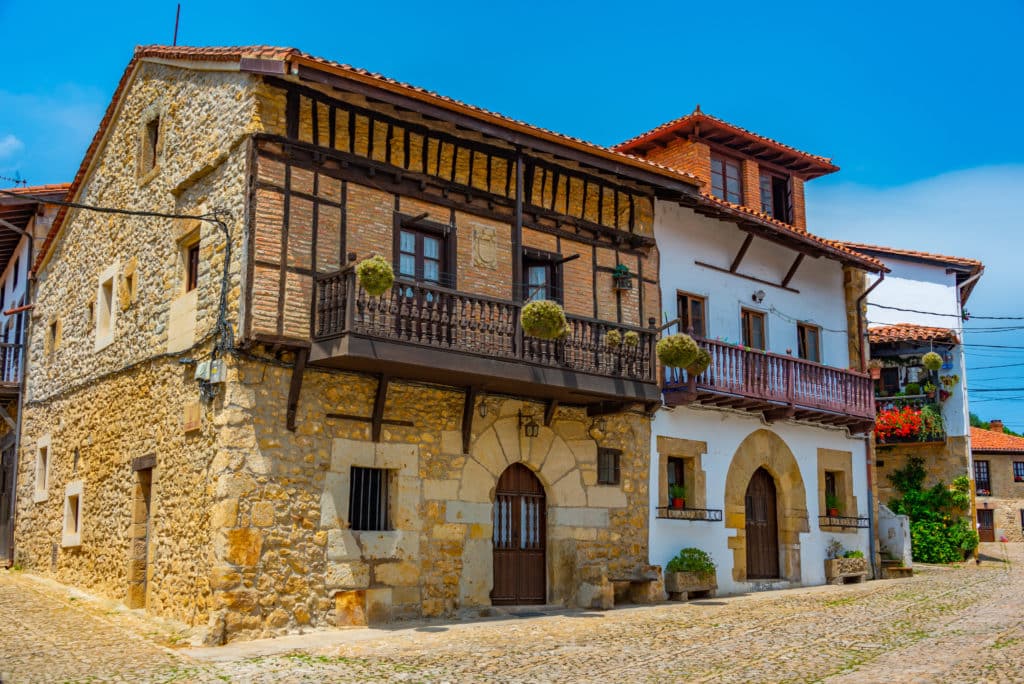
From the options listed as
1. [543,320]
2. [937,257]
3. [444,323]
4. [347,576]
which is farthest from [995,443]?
[347,576]

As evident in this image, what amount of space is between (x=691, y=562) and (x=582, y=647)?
5413 mm

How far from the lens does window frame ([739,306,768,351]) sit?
18.0 m

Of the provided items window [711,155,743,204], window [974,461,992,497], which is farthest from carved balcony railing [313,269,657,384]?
window [974,461,992,497]

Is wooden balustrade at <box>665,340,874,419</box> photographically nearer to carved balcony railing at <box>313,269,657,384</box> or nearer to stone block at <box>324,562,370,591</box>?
carved balcony railing at <box>313,269,657,384</box>

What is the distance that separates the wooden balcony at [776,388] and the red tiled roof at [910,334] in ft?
16.6

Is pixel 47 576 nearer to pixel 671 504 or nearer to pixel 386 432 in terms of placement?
pixel 386 432

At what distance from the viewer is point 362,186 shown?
42.0 feet

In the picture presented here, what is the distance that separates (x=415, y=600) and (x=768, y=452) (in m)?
7.93

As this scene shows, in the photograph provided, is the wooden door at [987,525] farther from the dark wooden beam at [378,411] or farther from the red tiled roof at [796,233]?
the dark wooden beam at [378,411]

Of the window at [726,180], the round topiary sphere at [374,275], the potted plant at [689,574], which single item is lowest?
the potted plant at [689,574]

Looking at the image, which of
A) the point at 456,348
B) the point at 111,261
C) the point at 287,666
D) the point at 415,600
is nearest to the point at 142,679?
the point at 287,666

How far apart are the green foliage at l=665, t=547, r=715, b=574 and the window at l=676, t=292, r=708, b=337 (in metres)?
3.66

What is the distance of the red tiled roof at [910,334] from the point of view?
23719 millimetres

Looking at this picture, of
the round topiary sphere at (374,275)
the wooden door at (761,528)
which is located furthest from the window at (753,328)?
the round topiary sphere at (374,275)
